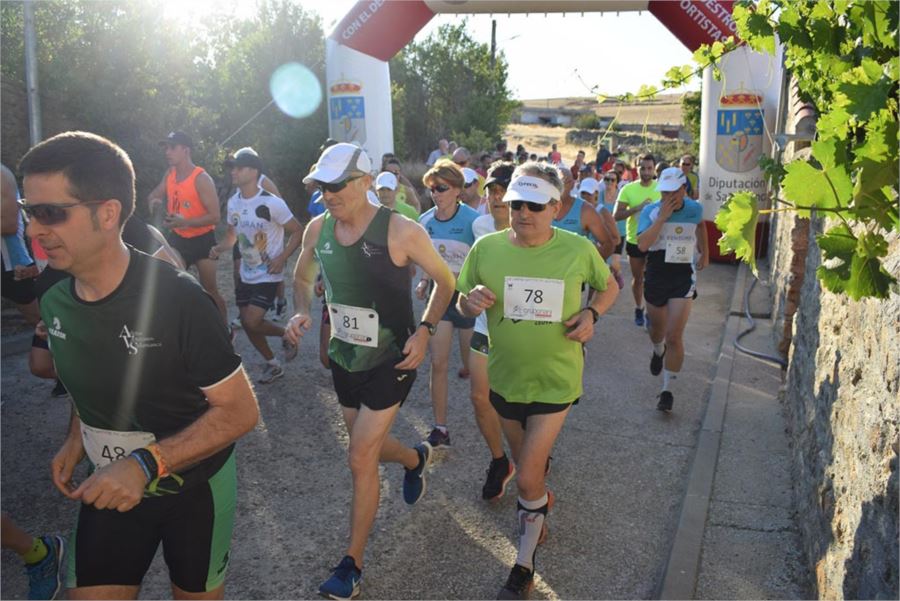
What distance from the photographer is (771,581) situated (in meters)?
3.89

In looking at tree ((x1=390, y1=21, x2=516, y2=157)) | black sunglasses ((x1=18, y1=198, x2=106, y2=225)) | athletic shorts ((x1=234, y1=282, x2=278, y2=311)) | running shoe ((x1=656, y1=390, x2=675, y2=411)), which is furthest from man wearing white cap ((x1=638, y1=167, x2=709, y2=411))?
tree ((x1=390, y1=21, x2=516, y2=157))

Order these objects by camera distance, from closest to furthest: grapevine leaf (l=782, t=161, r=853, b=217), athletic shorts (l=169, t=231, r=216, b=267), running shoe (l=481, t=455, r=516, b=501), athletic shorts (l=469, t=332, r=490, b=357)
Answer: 1. grapevine leaf (l=782, t=161, r=853, b=217)
2. running shoe (l=481, t=455, r=516, b=501)
3. athletic shorts (l=469, t=332, r=490, b=357)
4. athletic shorts (l=169, t=231, r=216, b=267)

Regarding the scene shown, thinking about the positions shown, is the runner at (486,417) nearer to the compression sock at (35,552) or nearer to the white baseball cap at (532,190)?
the white baseball cap at (532,190)

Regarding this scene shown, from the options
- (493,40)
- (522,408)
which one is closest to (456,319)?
(522,408)

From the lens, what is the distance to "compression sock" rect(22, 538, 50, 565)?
3.68 m

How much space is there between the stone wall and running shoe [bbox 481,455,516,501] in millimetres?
1649

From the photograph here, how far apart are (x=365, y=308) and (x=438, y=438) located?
188cm

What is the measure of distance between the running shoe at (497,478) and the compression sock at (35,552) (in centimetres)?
235

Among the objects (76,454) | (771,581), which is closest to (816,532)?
(771,581)

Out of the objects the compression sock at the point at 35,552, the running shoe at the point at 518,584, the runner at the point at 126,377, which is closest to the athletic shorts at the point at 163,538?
the runner at the point at 126,377

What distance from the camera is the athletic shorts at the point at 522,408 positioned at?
3.88 metres

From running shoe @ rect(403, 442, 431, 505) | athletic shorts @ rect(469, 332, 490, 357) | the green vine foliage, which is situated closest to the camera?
the green vine foliage

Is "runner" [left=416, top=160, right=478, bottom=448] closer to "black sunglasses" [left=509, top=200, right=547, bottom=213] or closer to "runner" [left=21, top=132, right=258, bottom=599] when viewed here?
"black sunglasses" [left=509, top=200, right=547, bottom=213]

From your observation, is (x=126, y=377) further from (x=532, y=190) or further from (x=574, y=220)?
(x=574, y=220)
